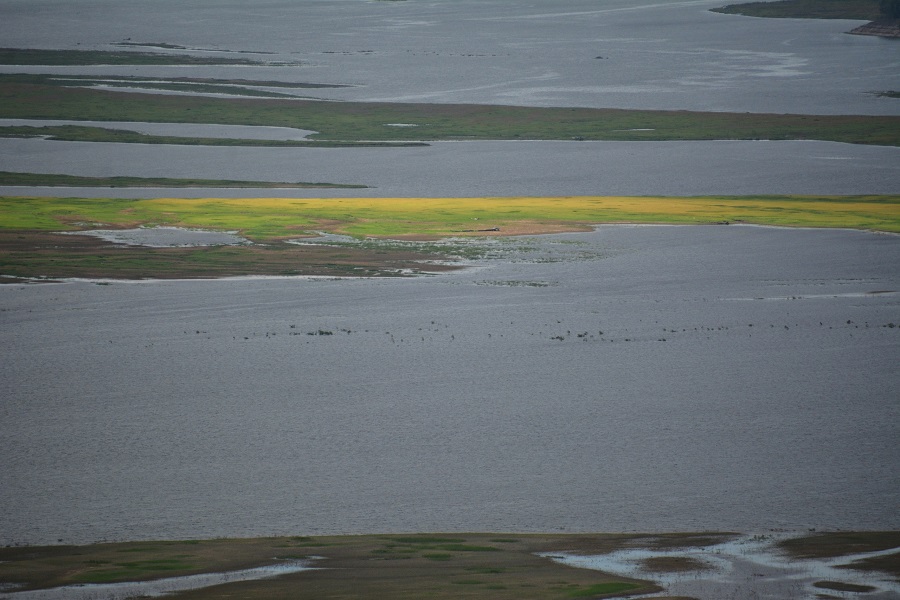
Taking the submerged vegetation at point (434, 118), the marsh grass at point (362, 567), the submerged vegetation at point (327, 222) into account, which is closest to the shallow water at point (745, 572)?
the marsh grass at point (362, 567)

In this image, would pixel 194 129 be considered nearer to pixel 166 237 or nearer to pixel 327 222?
pixel 327 222

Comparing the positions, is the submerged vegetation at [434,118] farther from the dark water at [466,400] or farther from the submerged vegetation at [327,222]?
the dark water at [466,400]

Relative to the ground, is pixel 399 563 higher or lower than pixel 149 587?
lower


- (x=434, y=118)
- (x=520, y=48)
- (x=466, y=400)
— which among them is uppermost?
(x=520, y=48)

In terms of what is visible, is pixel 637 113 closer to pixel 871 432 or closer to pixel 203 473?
pixel 871 432

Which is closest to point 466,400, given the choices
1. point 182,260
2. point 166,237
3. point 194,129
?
point 182,260

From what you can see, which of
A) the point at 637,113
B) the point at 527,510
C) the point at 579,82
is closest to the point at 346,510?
the point at 527,510

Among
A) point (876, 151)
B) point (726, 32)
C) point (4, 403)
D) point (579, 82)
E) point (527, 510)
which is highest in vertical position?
point (726, 32)
